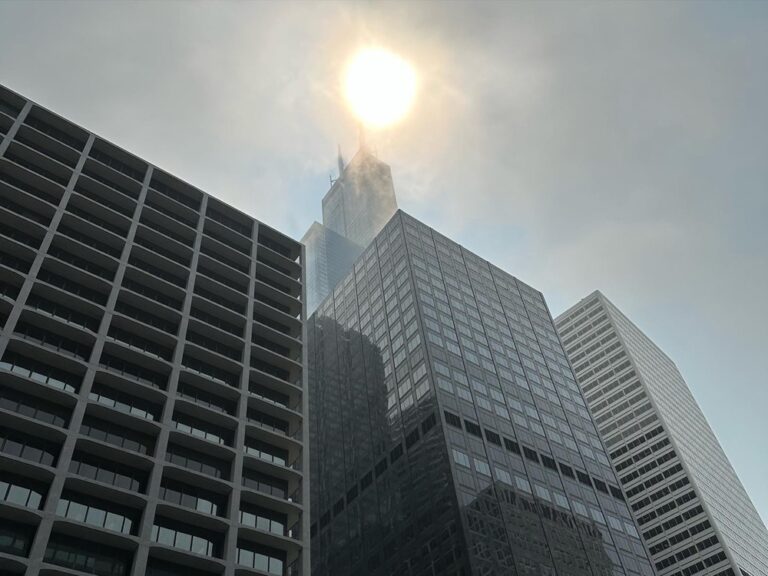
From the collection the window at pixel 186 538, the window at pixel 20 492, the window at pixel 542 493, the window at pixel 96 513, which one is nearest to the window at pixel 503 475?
the window at pixel 542 493

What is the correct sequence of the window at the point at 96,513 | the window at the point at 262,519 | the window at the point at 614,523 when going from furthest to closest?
the window at the point at 614,523 → the window at the point at 262,519 → the window at the point at 96,513

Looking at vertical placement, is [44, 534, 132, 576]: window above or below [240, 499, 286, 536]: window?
below

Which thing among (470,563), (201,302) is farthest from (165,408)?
(470,563)

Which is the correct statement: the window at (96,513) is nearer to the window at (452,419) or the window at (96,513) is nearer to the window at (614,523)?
the window at (452,419)

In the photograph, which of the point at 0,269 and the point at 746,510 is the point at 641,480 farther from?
the point at 0,269

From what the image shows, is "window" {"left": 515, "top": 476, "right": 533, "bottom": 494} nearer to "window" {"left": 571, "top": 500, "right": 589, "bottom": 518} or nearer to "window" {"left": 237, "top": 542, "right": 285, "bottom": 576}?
"window" {"left": 571, "top": 500, "right": 589, "bottom": 518}

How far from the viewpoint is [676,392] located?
628 feet

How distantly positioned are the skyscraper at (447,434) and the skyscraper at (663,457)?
4403cm

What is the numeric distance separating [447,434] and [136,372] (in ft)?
143

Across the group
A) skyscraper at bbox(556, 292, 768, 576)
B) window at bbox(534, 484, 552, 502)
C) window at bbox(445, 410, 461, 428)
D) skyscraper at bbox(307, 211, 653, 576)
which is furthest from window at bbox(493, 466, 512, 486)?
skyscraper at bbox(556, 292, 768, 576)

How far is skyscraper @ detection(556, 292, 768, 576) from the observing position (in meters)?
142

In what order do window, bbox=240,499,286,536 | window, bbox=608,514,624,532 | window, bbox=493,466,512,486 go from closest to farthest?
window, bbox=240,499,286,536
window, bbox=493,466,512,486
window, bbox=608,514,624,532

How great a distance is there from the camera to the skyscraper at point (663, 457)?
14200cm

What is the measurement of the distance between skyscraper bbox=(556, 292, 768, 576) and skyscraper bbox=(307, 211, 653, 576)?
1733 inches
